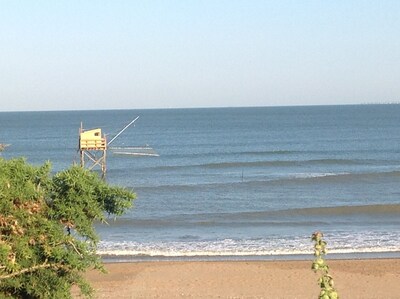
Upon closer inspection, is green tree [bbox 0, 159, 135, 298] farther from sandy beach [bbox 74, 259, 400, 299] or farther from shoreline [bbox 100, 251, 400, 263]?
shoreline [bbox 100, 251, 400, 263]

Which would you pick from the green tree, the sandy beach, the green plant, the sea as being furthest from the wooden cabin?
the green plant

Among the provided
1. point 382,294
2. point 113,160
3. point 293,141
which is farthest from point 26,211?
point 293,141

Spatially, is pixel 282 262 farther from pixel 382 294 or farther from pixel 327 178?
pixel 327 178

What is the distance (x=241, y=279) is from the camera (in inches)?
773

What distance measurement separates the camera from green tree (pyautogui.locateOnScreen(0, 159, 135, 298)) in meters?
9.84

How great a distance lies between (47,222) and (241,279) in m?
10.2

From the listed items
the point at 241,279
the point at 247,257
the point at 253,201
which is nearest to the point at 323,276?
the point at 241,279

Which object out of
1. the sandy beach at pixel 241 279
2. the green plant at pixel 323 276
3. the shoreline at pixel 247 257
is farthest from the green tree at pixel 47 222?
the shoreline at pixel 247 257

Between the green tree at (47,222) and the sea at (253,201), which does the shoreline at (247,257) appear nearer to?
the sea at (253,201)

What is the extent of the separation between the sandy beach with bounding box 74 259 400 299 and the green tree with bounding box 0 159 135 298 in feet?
23.5

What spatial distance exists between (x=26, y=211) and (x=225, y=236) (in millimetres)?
16840

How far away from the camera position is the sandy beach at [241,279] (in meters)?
18.3

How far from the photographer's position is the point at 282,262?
2167 centimetres

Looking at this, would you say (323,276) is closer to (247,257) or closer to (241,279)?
(241,279)
